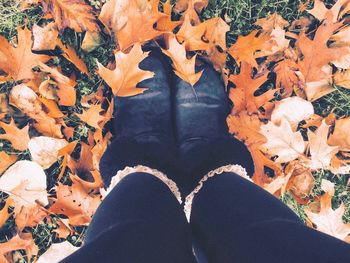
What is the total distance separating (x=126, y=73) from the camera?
1.26 meters

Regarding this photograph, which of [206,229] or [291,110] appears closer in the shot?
[206,229]

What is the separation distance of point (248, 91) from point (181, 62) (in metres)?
0.26

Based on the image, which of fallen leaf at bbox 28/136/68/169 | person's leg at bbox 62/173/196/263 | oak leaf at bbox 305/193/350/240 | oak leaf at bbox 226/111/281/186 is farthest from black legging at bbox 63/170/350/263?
oak leaf at bbox 305/193/350/240

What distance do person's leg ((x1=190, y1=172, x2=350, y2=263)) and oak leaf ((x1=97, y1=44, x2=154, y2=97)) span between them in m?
0.43

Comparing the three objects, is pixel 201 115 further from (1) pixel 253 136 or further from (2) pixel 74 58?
(2) pixel 74 58

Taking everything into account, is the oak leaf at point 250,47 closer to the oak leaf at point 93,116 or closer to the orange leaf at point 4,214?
the oak leaf at point 93,116

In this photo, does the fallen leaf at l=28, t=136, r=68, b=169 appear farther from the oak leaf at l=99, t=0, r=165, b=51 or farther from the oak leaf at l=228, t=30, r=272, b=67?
the oak leaf at l=228, t=30, r=272, b=67

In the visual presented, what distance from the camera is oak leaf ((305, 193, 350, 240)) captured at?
1350 mm

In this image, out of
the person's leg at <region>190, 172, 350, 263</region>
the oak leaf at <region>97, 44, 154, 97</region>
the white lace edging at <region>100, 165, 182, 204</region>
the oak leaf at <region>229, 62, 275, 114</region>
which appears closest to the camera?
the person's leg at <region>190, 172, 350, 263</region>

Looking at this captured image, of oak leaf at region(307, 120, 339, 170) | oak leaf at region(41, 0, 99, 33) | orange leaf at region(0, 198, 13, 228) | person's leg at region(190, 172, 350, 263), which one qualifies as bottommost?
orange leaf at region(0, 198, 13, 228)

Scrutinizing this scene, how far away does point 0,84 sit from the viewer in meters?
1.35

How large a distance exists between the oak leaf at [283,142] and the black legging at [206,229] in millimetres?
315

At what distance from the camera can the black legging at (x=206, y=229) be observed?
762 millimetres

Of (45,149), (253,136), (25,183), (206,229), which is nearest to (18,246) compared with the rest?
(25,183)
